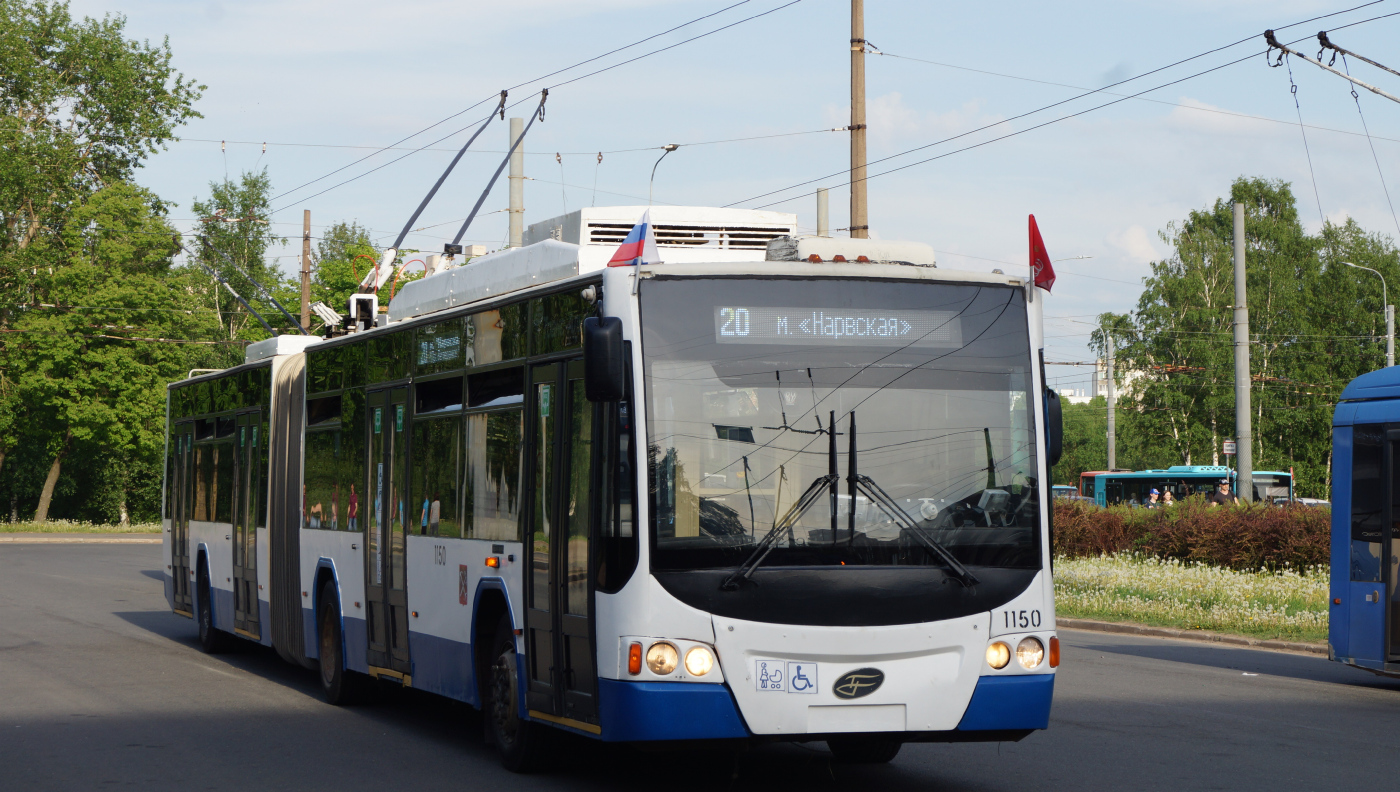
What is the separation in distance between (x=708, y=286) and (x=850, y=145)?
14283 millimetres

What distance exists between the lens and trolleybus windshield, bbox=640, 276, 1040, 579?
745 cm

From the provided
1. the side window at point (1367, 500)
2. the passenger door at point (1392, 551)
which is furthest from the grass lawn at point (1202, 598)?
the passenger door at point (1392, 551)

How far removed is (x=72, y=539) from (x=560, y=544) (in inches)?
1692

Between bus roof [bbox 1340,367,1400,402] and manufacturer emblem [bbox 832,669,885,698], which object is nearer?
manufacturer emblem [bbox 832,669,885,698]

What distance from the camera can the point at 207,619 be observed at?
16.7 meters

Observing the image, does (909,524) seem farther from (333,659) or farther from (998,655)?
(333,659)

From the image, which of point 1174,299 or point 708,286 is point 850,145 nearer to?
point 708,286

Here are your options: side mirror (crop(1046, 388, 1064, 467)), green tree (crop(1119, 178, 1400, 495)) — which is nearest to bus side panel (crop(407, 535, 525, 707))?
side mirror (crop(1046, 388, 1064, 467))

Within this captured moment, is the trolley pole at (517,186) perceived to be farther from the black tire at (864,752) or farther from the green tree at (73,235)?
the green tree at (73,235)

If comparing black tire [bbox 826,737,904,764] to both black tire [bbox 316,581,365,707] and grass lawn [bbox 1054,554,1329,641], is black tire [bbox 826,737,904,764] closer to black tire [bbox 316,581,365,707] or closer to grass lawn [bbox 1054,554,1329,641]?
black tire [bbox 316,581,365,707]

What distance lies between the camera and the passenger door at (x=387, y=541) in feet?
35.9

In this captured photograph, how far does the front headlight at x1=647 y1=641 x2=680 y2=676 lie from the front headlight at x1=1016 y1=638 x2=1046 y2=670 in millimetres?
1731

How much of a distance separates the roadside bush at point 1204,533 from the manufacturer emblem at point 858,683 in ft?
61.1

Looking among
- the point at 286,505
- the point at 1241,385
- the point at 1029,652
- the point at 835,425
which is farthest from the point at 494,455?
the point at 1241,385
